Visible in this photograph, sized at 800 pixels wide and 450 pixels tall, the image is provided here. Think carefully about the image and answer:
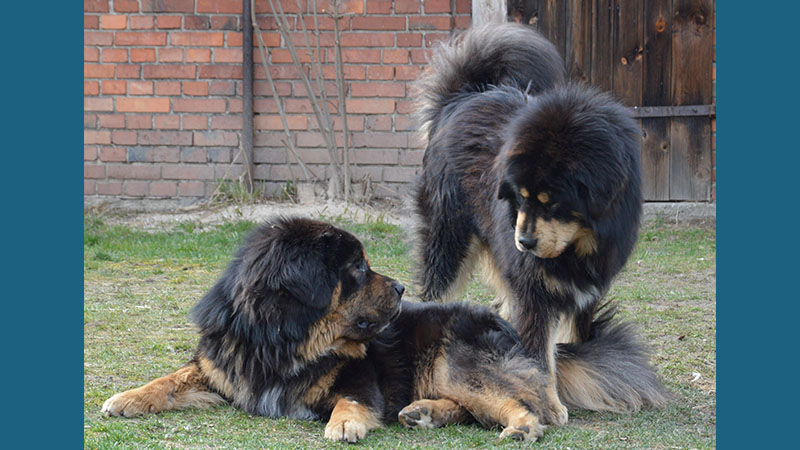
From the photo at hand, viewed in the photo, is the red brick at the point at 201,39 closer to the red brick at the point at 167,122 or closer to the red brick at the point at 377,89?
the red brick at the point at 167,122

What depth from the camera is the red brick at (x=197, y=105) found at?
361 inches

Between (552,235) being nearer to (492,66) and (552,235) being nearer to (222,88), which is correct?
(492,66)

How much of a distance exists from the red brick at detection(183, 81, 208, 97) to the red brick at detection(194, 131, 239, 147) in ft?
1.36

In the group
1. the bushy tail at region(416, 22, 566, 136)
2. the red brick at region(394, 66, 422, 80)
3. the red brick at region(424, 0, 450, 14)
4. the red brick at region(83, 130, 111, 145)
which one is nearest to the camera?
the bushy tail at region(416, 22, 566, 136)

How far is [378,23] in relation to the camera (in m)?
9.01

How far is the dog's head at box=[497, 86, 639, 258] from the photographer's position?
12.4 feet

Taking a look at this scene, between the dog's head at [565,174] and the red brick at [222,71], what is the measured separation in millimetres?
5683

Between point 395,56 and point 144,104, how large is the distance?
2.68 m

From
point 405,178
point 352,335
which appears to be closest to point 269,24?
point 405,178

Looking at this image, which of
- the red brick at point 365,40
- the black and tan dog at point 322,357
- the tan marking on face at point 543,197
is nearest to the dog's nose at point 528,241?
the tan marking on face at point 543,197

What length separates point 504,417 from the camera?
3.79 meters

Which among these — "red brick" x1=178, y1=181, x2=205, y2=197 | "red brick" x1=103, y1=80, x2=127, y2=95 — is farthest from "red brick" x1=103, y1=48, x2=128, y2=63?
"red brick" x1=178, y1=181, x2=205, y2=197

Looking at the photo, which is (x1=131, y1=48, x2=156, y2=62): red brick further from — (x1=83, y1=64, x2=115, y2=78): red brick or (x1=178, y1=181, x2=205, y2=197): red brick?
(x1=178, y1=181, x2=205, y2=197): red brick

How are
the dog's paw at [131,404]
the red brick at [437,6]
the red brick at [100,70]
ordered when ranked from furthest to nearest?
the red brick at [100,70], the red brick at [437,6], the dog's paw at [131,404]
